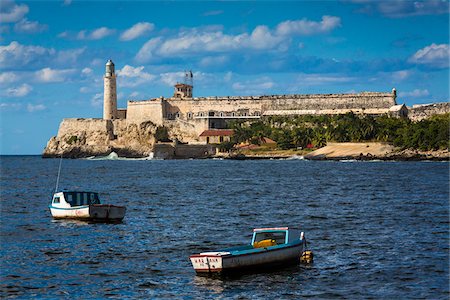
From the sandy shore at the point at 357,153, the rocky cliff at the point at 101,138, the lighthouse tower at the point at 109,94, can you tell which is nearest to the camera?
the sandy shore at the point at 357,153

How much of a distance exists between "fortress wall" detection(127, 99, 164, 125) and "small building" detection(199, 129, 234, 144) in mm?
13462

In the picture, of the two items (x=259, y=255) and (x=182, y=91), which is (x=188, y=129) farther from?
(x=259, y=255)

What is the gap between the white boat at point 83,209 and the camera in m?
38.8

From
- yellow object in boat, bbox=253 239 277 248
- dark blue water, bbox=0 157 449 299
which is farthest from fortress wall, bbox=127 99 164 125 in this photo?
yellow object in boat, bbox=253 239 277 248

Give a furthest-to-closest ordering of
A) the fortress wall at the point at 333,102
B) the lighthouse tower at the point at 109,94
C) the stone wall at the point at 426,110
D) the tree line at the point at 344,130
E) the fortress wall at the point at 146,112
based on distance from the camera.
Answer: the fortress wall at the point at 146,112 → the lighthouse tower at the point at 109,94 → the fortress wall at the point at 333,102 → the stone wall at the point at 426,110 → the tree line at the point at 344,130

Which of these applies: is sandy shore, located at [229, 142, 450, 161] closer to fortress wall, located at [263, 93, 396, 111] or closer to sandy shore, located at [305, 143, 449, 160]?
sandy shore, located at [305, 143, 449, 160]

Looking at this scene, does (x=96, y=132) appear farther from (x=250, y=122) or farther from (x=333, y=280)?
(x=333, y=280)

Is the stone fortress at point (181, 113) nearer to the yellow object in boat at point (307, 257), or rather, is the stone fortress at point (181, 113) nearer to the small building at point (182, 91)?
the small building at point (182, 91)

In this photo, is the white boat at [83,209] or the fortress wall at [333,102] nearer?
the white boat at [83,209]

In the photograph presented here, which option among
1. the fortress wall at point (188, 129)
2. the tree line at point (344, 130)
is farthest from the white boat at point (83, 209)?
the fortress wall at point (188, 129)

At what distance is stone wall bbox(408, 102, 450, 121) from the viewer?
141 m

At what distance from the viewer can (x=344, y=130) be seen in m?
129

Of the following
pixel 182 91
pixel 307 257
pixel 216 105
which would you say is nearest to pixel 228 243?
→ pixel 307 257

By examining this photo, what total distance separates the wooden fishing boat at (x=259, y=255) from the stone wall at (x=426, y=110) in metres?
118
